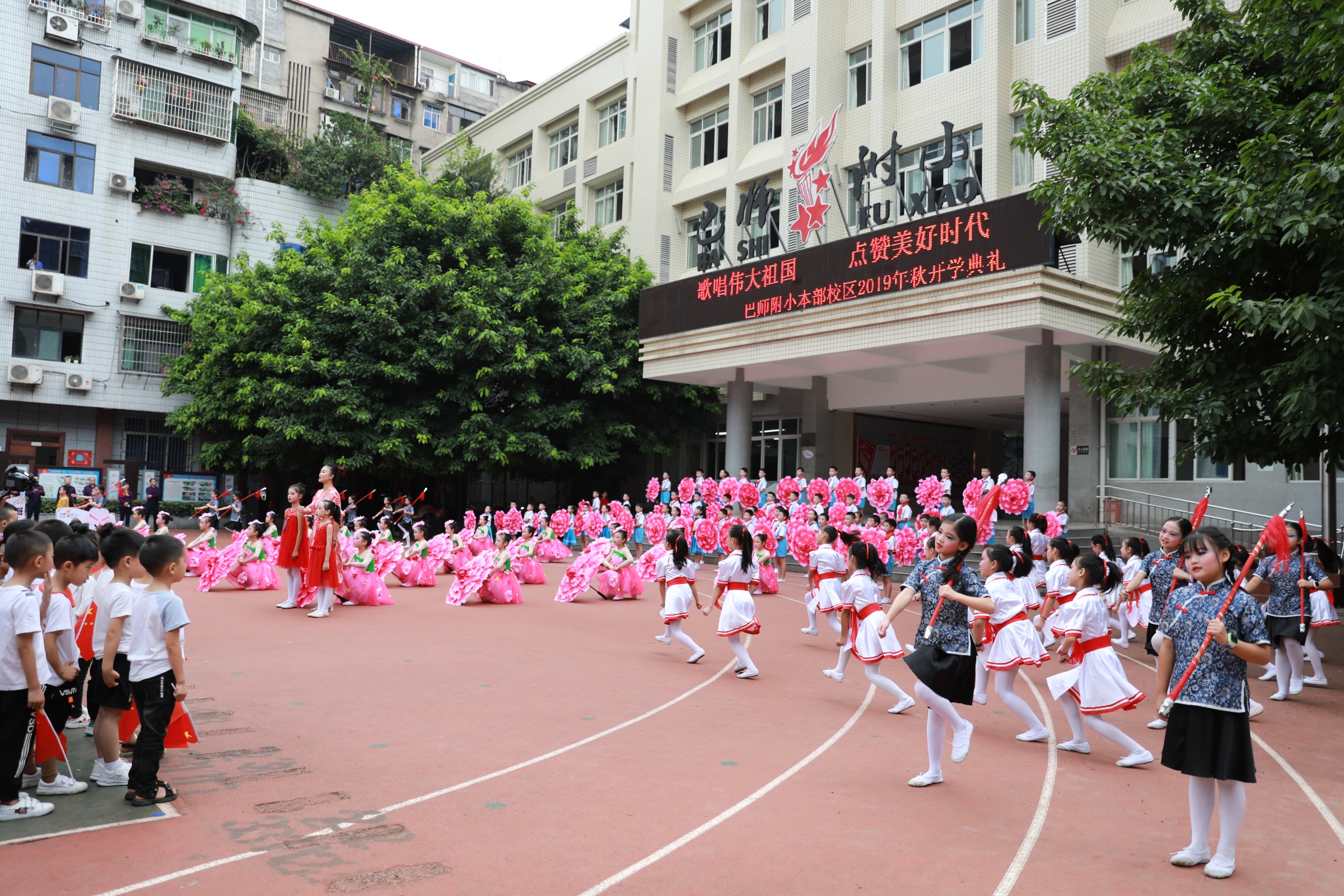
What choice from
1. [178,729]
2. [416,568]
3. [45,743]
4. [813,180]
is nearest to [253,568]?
[416,568]

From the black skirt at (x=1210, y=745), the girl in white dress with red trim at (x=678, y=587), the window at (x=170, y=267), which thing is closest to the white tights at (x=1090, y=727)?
the black skirt at (x=1210, y=745)

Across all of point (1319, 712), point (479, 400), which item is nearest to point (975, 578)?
point (1319, 712)

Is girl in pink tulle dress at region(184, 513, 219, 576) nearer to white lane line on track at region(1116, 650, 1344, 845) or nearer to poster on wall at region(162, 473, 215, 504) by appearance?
white lane line on track at region(1116, 650, 1344, 845)

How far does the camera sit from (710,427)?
27.8m

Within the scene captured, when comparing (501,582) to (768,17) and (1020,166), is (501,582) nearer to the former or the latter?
(1020,166)

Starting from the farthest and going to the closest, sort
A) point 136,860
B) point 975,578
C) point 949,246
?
point 949,246 → point 975,578 → point 136,860

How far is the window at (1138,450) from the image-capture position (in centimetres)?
1880

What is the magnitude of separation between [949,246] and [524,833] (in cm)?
1512

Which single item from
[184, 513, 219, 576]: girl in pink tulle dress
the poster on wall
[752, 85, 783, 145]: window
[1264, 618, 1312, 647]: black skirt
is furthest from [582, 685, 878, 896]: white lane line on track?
the poster on wall

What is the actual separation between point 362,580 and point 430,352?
11169 millimetres

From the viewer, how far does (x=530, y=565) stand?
16438mm

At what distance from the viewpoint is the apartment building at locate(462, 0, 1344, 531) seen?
17438 millimetres

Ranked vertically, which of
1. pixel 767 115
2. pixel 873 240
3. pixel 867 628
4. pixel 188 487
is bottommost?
pixel 867 628

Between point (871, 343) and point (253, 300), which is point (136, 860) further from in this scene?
point (253, 300)
